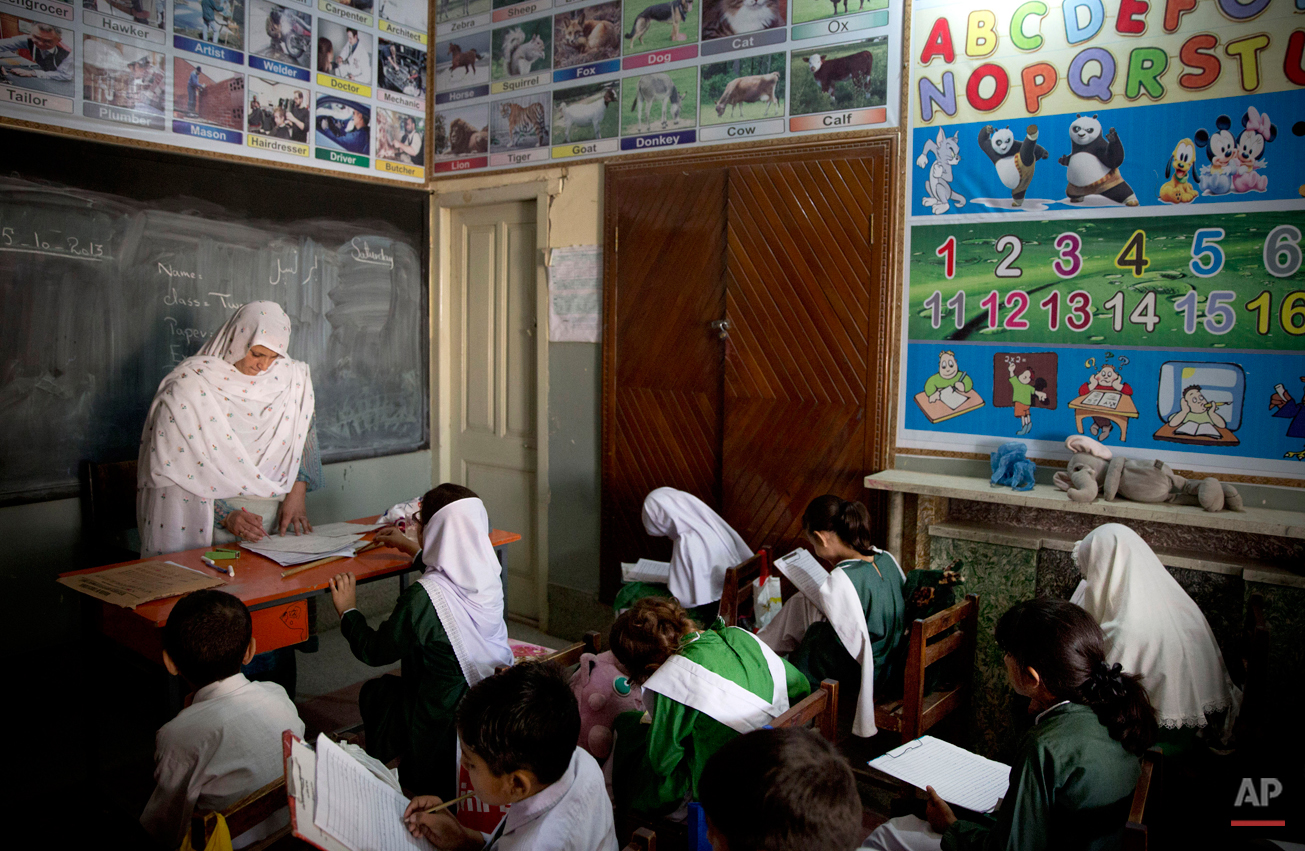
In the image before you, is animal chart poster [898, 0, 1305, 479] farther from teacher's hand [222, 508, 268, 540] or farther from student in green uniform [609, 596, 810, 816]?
teacher's hand [222, 508, 268, 540]

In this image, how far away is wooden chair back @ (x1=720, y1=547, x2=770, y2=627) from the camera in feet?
10.7

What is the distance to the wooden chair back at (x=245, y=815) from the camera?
4.99ft

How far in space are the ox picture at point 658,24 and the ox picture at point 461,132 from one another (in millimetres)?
1077

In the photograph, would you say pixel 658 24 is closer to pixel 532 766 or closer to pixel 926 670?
pixel 926 670

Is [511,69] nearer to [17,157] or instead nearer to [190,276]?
[190,276]

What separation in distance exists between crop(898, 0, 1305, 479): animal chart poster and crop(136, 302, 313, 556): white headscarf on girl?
2.72 meters

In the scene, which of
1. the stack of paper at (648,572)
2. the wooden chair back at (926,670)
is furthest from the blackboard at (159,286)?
the wooden chair back at (926,670)

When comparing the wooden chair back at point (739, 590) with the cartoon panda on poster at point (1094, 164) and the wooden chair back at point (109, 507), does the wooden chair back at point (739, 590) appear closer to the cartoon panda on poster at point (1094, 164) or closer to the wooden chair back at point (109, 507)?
the cartoon panda on poster at point (1094, 164)

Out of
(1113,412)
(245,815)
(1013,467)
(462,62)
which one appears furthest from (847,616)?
(462,62)

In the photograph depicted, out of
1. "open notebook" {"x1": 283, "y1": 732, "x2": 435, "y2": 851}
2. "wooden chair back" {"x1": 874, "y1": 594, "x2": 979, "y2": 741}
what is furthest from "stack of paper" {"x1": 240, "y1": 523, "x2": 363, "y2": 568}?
"wooden chair back" {"x1": 874, "y1": 594, "x2": 979, "y2": 741}

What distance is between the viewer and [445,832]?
1.82 meters

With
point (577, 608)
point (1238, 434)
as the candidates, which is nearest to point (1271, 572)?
point (1238, 434)

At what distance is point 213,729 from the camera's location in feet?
6.79

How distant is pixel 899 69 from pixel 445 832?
11.2 feet
